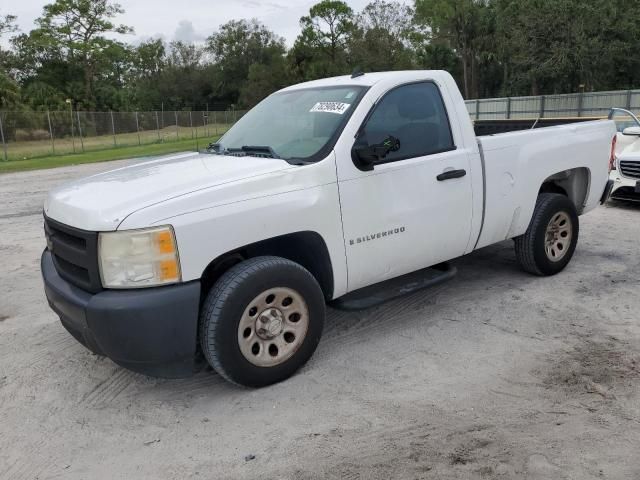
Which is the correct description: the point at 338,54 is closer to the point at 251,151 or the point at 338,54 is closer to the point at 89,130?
the point at 89,130

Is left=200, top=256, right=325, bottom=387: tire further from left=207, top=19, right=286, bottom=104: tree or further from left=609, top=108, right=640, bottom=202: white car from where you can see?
left=207, top=19, right=286, bottom=104: tree

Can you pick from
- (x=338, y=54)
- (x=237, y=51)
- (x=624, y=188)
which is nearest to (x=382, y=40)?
(x=338, y=54)

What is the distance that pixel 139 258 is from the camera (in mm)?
3119

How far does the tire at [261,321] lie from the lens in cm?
334

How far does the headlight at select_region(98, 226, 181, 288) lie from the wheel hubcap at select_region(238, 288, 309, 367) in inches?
21.4

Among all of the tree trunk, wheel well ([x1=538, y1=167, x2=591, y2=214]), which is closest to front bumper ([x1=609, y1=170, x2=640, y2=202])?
wheel well ([x1=538, y1=167, x2=591, y2=214])

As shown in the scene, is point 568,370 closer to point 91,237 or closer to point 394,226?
point 394,226

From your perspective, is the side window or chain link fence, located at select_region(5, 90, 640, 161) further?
chain link fence, located at select_region(5, 90, 640, 161)

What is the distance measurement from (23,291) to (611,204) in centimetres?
829

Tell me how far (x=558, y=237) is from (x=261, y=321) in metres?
3.41

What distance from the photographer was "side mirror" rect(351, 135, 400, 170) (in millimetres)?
3818

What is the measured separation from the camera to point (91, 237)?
317 cm

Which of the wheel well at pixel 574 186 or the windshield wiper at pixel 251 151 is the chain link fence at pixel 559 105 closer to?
the wheel well at pixel 574 186

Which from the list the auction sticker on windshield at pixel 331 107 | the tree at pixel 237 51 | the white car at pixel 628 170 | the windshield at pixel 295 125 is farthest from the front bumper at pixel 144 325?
the tree at pixel 237 51
